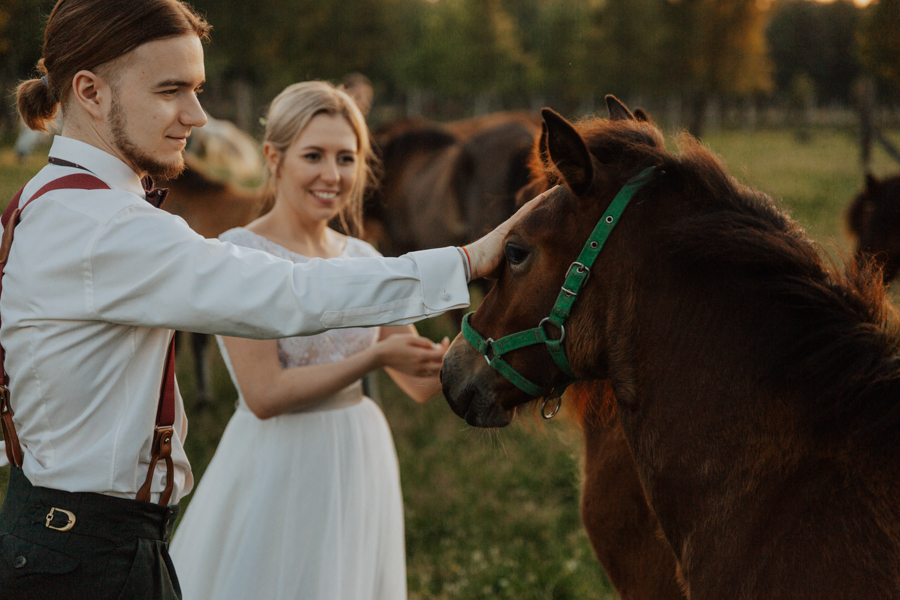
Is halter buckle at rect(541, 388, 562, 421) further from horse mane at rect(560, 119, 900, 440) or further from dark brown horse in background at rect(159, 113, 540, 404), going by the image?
dark brown horse in background at rect(159, 113, 540, 404)

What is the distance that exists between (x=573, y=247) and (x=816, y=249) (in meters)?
0.61

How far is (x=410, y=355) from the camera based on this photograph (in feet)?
7.58

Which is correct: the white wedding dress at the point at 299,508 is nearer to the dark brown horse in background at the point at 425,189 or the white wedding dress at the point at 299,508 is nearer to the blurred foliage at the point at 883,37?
the dark brown horse in background at the point at 425,189

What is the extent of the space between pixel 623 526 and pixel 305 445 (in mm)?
1136

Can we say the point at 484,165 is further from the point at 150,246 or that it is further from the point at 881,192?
the point at 150,246

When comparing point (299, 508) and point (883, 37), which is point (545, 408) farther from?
point (883, 37)

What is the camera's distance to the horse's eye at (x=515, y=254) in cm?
177

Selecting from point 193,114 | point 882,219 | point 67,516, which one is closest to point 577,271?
point 193,114

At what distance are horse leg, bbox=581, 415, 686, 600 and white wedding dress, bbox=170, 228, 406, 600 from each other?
0.78m

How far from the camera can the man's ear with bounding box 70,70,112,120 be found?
1.55m

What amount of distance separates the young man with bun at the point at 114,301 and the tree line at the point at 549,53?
3.16 ft

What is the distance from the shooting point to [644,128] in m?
1.80


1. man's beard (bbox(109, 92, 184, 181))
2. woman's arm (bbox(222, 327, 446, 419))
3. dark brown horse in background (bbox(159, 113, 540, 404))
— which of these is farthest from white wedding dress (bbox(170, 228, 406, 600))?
dark brown horse in background (bbox(159, 113, 540, 404))

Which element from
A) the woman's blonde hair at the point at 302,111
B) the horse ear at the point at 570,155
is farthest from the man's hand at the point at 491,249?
the woman's blonde hair at the point at 302,111
